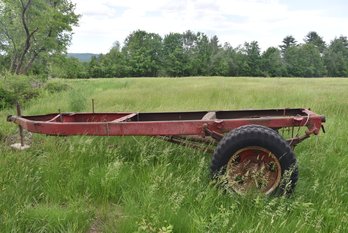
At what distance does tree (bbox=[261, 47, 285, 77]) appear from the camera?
8337 cm

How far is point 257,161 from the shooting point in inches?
146

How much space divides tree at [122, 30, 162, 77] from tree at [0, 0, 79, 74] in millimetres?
48593

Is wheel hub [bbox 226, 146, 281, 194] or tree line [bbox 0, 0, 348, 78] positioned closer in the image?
wheel hub [bbox 226, 146, 281, 194]

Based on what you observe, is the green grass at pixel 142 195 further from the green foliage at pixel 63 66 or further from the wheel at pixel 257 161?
the green foliage at pixel 63 66

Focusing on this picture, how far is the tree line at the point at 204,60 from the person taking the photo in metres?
78.4

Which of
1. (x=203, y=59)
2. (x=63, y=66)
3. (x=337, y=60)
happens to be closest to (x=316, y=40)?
(x=337, y=60)

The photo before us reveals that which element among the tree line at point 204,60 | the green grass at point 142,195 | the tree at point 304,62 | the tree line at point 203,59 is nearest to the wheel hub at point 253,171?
the green grass at point 142,195

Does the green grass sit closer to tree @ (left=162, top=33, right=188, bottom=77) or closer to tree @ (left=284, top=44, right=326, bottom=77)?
tree @ (left=162, top=33, right=188, bottom=77)

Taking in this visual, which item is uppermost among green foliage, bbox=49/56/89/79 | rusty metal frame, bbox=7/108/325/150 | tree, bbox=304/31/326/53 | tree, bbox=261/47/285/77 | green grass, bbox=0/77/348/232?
tree, bbox=304/31/326/53

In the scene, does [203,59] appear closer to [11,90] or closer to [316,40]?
[316,40]

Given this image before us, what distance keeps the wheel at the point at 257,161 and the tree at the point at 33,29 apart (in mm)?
20995

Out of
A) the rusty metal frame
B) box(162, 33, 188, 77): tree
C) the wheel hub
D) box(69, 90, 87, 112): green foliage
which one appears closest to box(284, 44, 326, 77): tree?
box(162, 33, 188, 77): tree

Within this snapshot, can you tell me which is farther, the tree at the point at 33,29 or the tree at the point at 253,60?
the tree at the point at 253,60

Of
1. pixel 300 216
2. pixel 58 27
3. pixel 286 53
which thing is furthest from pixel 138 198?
pixel 286 53
